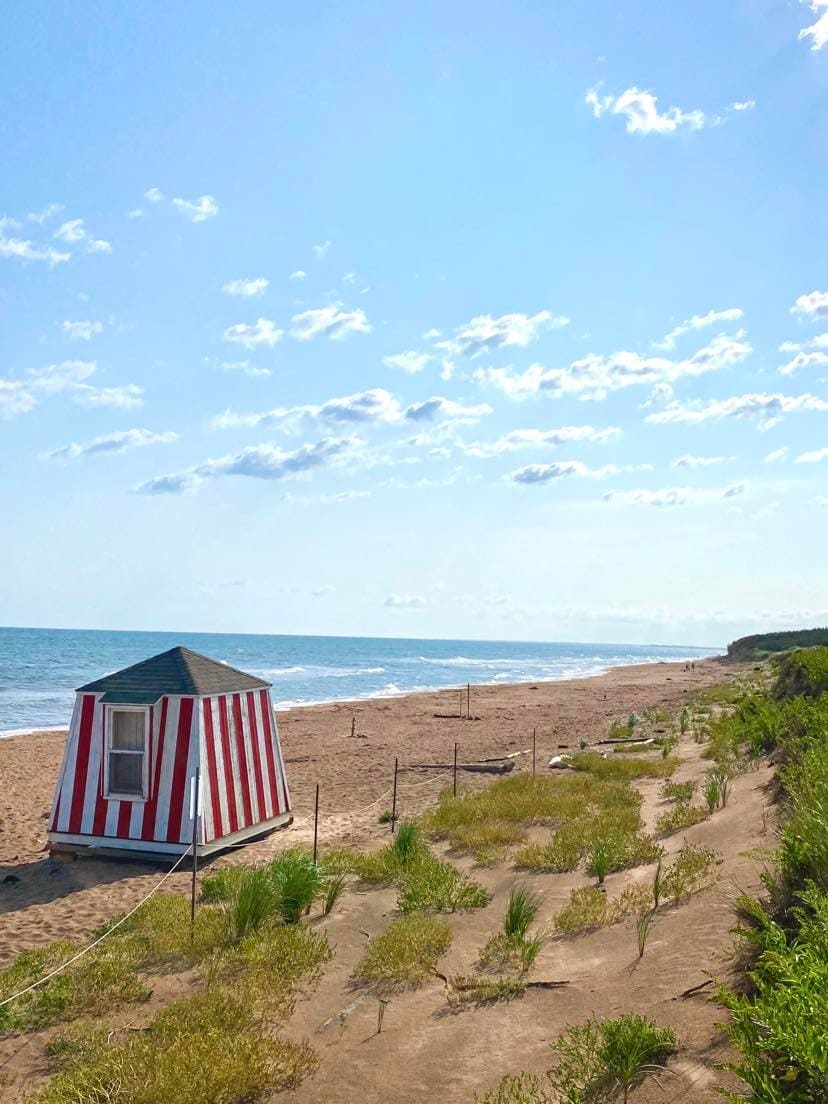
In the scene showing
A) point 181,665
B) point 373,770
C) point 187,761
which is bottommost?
point 373,770

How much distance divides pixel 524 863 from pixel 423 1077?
5.25 meters

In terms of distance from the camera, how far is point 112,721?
1279 cm

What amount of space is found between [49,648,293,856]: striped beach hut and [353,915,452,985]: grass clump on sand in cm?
451

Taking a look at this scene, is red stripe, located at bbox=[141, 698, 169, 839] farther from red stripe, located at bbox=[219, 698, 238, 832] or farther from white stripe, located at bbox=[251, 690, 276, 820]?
white stripe, located at bbox=[251, 690, 276, 820]

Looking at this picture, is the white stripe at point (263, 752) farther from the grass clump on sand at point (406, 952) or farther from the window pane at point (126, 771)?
the grass clump on sand at point (406, 952)

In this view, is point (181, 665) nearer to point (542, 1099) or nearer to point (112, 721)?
point (112, 721)

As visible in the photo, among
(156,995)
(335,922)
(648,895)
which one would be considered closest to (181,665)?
(335,922)

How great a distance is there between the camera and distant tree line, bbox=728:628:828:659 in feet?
232

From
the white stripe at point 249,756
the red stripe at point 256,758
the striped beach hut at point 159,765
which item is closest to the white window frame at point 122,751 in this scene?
the striped beach hut at point 159,765

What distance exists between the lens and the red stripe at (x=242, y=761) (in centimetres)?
1319

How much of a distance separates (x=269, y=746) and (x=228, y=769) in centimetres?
128

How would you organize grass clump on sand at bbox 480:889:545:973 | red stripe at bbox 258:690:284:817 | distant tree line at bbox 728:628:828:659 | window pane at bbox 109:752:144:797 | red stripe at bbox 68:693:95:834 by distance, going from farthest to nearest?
distant tree line at bbox 728:628:828:659, red stripe at bbox 258:690:284:817, window pane at bbox 109:752:144:797, red stripe at bbox 68:693:95:834, grass clump on sand at bbox 480:889:545:973

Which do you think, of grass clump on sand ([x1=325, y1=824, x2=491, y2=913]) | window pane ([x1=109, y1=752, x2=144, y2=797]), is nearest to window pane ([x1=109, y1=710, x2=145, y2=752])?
window pane ([x1=109, y1=752, x2=144, y2=797])

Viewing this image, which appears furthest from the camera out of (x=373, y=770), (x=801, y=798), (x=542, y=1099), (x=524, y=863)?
(x=373, y=770)
